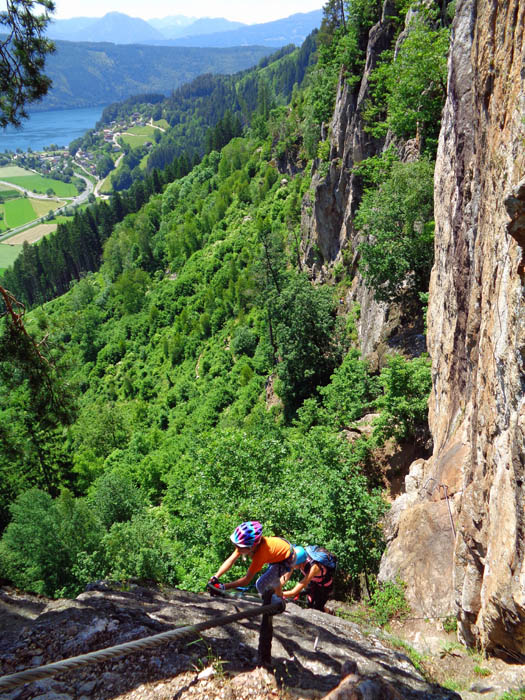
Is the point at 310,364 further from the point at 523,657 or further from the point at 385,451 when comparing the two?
the point at 523,657

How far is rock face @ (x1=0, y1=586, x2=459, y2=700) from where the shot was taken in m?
4.91

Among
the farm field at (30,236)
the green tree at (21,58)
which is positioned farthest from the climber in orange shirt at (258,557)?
the farm field at (30,236)

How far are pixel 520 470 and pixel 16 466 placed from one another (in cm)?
3574

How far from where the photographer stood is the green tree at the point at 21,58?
31.4 feet

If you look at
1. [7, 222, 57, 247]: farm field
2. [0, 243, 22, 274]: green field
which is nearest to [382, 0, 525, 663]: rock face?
[0, 243, 22, 274]: green field

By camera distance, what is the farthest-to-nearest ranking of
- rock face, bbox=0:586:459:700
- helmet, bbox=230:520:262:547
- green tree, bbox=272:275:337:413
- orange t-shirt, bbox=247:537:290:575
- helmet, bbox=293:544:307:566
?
green tree, bbox=272:275:337:413, helmet, bbox=293:544:307:566, orange t-shirt, bbox=247:537:290:575, helmet, bbox=230:520:262:547, rock face, bbox=0:586:459:700

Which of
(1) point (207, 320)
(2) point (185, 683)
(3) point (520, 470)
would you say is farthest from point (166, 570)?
(1) point (207, 320)

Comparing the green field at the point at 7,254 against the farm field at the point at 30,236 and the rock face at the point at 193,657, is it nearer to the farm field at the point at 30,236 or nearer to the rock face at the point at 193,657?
the farm field at the point at 30,236

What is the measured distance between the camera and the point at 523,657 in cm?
596

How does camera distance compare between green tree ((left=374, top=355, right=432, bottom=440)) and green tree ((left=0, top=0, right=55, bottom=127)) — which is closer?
green tree ((left=0, top=0, right=55, bottom=127))

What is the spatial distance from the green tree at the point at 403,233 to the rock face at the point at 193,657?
1749 centimetres

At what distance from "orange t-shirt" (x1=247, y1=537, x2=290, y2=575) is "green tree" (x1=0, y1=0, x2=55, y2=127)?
1135 centimetres

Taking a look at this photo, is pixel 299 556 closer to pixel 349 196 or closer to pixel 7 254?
pixel 349 196

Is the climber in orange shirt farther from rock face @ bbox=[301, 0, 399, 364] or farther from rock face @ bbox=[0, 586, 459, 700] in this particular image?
rock face @ bbox=[301, 0, 399, 364]
